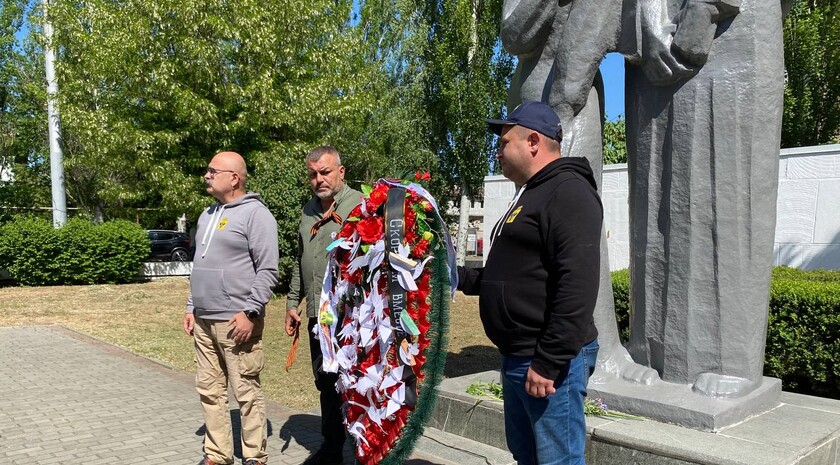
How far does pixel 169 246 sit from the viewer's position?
91.9 feet

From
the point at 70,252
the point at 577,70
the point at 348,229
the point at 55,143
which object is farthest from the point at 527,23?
the point at 55,143

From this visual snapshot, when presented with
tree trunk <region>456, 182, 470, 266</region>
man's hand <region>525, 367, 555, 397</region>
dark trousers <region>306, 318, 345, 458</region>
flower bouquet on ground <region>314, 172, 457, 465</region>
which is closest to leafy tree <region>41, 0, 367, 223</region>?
tree trunk <region>456, 182, 470, 266</region>

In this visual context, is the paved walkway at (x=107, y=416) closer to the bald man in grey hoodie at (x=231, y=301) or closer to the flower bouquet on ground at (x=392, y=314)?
the bald man in grey hoodie at (x=231, y=301)

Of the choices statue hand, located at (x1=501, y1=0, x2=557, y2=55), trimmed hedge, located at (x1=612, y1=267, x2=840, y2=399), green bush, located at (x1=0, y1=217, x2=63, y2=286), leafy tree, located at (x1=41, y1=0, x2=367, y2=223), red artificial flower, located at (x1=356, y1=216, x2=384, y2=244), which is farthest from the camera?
green bush, located at (x1=0, y1=217, x2=63, y2=286)

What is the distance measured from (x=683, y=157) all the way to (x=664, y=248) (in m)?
0.56

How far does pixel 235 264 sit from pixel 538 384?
230cm

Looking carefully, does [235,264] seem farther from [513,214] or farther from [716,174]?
[716,174]

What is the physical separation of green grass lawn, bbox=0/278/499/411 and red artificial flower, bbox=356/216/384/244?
3.15 meters

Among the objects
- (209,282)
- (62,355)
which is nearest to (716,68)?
(209,282)

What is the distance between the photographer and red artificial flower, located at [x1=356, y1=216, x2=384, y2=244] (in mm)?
3209

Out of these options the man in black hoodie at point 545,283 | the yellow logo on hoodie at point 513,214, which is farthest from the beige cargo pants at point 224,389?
the yellow logo on hoodie at point 513,214

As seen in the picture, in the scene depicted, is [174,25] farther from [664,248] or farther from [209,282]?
[664,248]

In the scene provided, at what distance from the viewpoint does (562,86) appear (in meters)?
4.12

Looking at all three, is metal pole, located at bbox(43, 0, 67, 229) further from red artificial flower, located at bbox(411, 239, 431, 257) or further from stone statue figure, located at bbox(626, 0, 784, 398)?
stone statue figure, located at bbox(626, 0, 784, 398)
